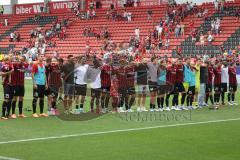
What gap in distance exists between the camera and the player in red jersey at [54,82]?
15.0 metres

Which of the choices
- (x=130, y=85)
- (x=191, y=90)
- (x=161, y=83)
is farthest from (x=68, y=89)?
(x=191, y=90)

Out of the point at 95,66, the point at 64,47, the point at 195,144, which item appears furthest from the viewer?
the point at 64,47

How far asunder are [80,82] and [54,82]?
2.54 feet

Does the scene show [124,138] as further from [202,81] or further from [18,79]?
[202,81]

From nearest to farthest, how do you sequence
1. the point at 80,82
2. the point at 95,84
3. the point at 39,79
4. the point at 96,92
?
the point at 39,79 < the point at 80,82 < the point at 95,84 < the point at 96,92

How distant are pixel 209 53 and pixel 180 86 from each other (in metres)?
17.9

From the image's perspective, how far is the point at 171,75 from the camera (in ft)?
55.0

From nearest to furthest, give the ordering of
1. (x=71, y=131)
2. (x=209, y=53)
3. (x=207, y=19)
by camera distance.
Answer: (x=71, y=131) → (x=209, y=53) → (x=207, y=19)

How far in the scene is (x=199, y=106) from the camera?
18031 mm

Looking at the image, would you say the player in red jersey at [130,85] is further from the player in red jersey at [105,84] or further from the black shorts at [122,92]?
the player in red jersey at [105,84]

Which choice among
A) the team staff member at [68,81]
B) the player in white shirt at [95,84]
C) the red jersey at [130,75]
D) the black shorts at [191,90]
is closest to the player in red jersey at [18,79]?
the team staff member at [68,81]

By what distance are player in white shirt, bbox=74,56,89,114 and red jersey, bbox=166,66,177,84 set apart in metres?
2.87

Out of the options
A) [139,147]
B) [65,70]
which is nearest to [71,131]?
[139,147]

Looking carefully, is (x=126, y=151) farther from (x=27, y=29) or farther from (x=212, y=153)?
(x=27, y=29)
